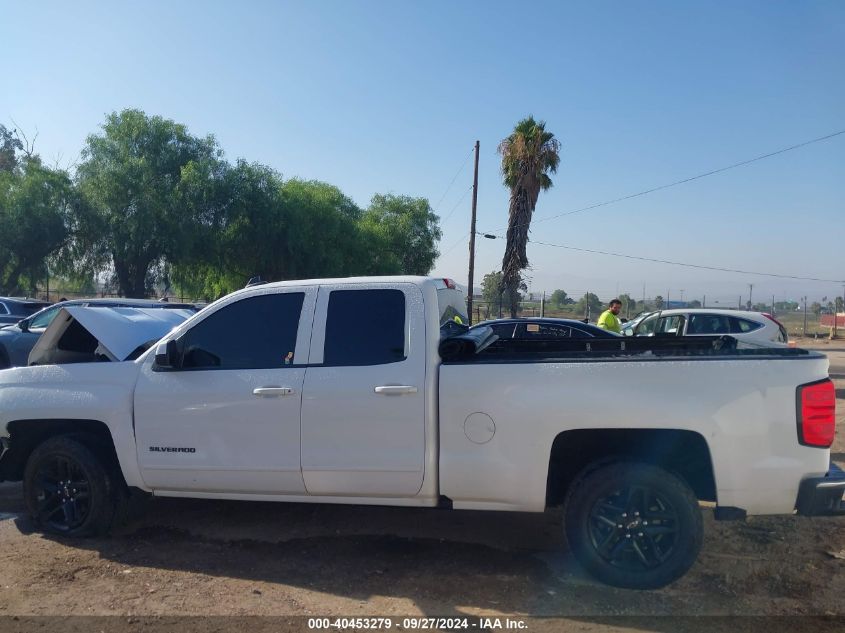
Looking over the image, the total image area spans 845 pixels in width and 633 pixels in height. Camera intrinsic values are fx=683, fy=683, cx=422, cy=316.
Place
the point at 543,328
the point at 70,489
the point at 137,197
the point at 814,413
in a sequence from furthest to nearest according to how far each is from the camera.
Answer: the point at 137,197
the point at 543,328
the point at 70,489
the point at 814,413

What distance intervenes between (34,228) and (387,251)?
20.0m

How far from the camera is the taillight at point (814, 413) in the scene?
159 inches

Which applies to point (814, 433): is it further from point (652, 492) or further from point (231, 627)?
point (231, 627)

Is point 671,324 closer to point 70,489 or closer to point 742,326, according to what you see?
point 742,326

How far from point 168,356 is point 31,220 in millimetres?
27379

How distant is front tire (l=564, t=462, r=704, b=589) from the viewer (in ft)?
13.7

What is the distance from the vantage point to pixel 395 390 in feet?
14.6

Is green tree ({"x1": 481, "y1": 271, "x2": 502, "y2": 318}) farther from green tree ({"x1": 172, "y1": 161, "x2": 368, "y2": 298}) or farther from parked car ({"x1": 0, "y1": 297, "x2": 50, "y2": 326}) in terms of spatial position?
parked car ({"x1": 0, "y1": 297, "x2": 50, "y2": 326})

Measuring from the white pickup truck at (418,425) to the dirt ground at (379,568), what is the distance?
30 cm

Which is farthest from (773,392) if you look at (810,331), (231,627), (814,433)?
(810,331)

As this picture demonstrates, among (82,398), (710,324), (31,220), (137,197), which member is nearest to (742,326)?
(710,324)

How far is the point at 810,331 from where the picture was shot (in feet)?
132

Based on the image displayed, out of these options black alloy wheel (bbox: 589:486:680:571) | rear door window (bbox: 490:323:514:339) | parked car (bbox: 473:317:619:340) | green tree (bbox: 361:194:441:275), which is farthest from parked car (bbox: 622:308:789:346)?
green tree (bbox: 361:194:441:275)

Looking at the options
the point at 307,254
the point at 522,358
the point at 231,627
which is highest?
the point at 307,254
